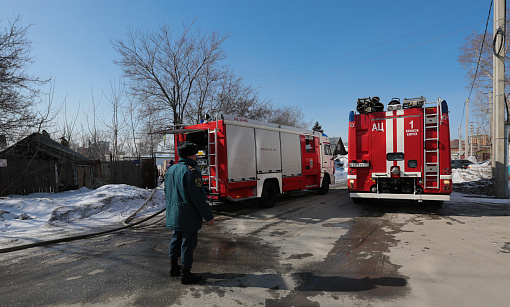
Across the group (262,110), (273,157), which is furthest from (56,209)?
(262,110)

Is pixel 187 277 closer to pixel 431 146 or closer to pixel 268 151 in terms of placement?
pixel 268 151

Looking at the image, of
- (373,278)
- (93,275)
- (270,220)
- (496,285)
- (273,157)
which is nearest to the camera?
(496,285)

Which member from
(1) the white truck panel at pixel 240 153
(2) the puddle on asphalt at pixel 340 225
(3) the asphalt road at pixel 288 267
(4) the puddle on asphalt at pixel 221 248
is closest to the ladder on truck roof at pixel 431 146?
(3) the asphalt road at pixel 288 267

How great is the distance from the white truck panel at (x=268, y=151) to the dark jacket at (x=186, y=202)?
226 inches

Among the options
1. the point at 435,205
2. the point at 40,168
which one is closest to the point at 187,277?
the point at 435,205

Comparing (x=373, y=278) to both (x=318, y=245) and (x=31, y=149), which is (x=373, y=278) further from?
(x=31, y=149)

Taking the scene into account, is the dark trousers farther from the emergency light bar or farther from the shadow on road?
the emergency light bar

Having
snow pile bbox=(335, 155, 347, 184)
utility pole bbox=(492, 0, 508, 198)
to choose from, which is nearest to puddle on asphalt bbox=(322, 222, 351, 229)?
utility pole bbox=(492, 0, 508, 198)

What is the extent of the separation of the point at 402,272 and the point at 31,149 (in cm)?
1436

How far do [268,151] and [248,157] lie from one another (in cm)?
108

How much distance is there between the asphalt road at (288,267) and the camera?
335 centimetres

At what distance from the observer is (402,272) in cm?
402

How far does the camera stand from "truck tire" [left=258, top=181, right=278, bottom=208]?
32.1ft

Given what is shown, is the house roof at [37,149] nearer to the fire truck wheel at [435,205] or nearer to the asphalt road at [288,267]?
the asphalt road at [288,267]
